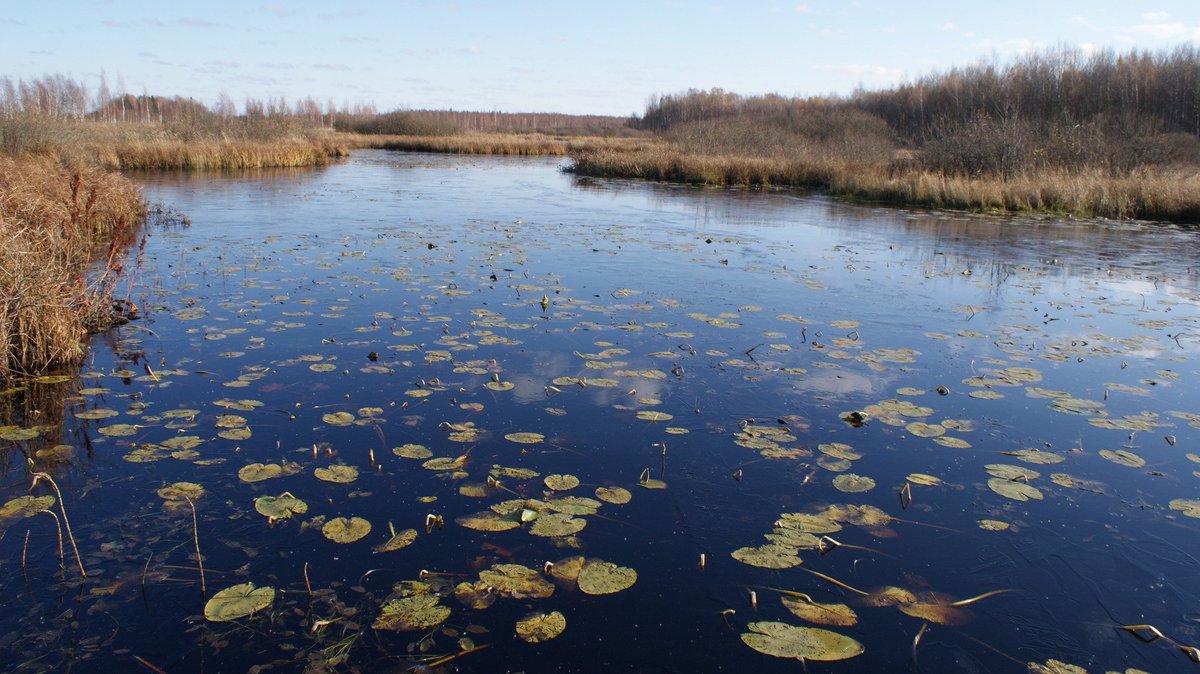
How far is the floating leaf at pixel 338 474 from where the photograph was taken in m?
4.20

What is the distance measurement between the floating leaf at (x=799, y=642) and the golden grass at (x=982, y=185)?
19558mm

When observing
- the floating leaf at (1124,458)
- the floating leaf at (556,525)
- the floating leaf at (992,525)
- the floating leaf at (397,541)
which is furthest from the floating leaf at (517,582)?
the floating leaf at (1124,458)

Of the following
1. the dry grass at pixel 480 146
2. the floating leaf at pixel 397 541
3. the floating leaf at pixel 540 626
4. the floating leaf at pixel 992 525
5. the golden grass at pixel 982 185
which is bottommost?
the floating leaf at pixel 540 626

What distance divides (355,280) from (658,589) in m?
7.08

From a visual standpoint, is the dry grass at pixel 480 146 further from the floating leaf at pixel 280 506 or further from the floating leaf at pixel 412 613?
the floating leaf at pixel 412 613

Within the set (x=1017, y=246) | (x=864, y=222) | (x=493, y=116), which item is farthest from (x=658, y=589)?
(x=493, y=116)

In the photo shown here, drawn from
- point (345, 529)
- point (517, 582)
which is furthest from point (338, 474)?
point (517, 582)

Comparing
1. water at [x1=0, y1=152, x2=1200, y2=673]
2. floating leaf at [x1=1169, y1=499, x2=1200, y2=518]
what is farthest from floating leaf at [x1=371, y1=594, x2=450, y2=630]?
floating leaf at [x1=1169, y1=499, x2=1200, y2=518]

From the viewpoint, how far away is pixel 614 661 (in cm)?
289

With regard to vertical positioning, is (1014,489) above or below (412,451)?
below

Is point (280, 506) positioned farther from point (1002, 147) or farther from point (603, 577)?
point (1002, 147)

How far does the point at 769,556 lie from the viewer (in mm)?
3578

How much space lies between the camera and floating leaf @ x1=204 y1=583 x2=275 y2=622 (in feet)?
9.98

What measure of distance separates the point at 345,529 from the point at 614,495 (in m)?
1.36
